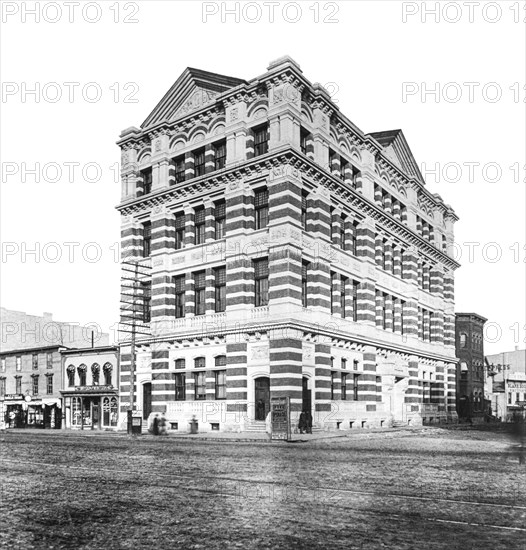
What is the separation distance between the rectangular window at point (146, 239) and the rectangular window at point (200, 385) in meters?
8.96

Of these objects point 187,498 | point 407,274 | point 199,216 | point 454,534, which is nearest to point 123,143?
point 199,216

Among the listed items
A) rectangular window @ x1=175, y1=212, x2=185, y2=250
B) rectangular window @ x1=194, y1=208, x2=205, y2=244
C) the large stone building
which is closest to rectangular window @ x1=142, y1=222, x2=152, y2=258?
the large stone building

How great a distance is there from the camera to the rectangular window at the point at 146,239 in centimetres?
4025

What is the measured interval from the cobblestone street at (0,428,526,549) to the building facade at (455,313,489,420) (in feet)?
160

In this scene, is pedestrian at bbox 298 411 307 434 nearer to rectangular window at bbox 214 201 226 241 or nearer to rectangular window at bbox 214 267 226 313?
rectangular window at bbox 214 267 226 313

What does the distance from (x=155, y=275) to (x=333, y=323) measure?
1125 centimetres

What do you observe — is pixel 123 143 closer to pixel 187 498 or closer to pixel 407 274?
pixel 407 274

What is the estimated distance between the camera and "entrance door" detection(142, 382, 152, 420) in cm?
3875

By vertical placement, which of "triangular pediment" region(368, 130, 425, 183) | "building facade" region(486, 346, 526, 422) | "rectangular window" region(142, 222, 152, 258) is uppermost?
"triangular pediment" region(368, 130, 425, 183)

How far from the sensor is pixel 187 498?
10625 mm

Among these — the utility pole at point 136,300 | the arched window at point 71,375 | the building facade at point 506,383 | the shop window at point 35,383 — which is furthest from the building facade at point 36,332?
the building facade at point 506,383

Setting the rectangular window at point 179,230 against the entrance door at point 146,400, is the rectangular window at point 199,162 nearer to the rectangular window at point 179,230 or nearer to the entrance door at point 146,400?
the rectangular window at point 179,230

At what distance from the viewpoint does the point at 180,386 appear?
36906 mm

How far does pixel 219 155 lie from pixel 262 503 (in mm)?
29070
